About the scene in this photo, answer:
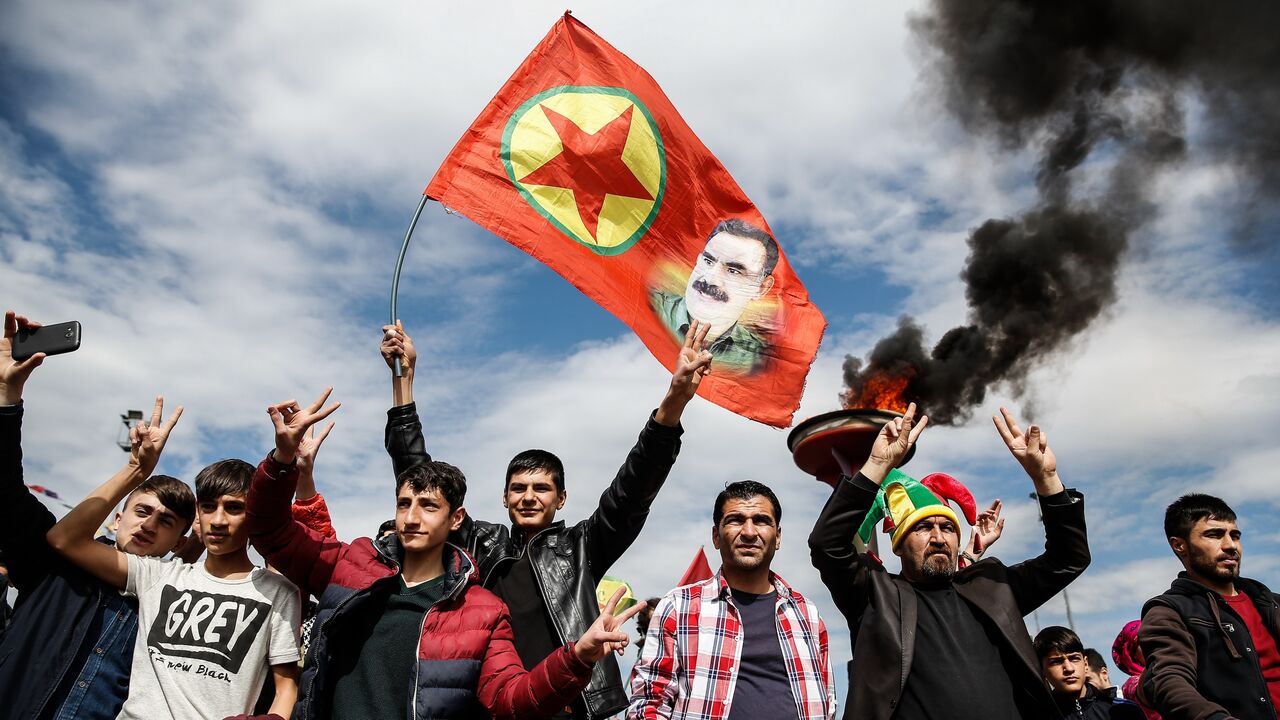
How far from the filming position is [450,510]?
3809 millimetres

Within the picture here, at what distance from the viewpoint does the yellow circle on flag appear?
6.34 m

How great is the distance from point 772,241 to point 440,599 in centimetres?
457

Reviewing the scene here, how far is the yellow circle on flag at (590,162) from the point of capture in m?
6.34

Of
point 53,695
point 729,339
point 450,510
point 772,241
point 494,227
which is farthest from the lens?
point 772,241

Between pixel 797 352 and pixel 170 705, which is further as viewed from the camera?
pixel 797 352

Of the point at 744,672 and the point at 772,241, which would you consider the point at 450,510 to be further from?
the point at 772,241

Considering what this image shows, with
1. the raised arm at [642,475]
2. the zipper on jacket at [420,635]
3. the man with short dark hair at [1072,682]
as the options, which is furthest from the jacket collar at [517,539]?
the man with short dark hair at [1072,682]

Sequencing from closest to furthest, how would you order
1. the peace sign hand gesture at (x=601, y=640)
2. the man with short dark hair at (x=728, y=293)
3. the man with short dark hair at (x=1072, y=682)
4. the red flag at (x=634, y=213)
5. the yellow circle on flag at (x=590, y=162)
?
the peace sign hand gesture at (x=601, y=640) → the man with short dark hair at (x=1072, y=682) → the red flag at (x=634, y=213) → the yellow circle on flag at (x=590, y=162) → the man with short dark hair at (x=728, y=293)

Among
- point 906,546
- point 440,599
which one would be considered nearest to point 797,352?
point 906,546

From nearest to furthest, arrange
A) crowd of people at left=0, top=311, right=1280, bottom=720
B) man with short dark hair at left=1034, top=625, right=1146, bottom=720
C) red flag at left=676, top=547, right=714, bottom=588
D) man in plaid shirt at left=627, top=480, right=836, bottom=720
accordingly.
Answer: crowd of people at left=0, top=311, right=1280, bottom=720 < man in plaid shirt at left=627, top=480, right=836, bottom=720 < man with short dark hair at left=1034, top=625, right=1146, bottom=720 < red flag at left=676, top=547, right=714, bottom=588

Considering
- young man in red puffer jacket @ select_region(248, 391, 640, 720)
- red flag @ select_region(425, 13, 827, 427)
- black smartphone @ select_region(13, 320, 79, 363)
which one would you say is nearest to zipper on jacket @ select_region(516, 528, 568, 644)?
young man in red puffer jacket @ select_region(248, 391, 640, 720)

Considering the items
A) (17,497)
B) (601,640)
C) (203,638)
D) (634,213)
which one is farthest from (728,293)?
(17,497)

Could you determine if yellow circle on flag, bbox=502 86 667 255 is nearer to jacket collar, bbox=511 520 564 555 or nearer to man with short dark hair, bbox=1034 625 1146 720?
jacket collar, bbox=511 520 564 555

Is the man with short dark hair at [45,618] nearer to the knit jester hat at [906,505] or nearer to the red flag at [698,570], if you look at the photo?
the knit jester hat at [906,505]
